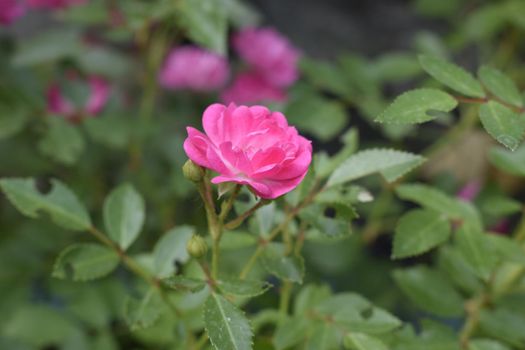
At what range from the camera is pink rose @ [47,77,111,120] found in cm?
148

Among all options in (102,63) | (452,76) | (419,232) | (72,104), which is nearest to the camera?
(452,76)

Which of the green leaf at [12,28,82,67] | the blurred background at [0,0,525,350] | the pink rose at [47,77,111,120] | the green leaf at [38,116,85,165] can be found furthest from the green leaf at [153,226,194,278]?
the green leaf at [12,28,82,67]

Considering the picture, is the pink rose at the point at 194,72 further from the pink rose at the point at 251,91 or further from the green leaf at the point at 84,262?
the green leaf at the point at 84,262

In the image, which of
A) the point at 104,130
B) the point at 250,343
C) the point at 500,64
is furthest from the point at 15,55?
the point at 500,64

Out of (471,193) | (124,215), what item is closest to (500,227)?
(471,193)

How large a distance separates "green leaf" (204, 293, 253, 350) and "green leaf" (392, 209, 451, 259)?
0.27 meters

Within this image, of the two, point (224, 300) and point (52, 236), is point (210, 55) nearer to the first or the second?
point (52, 236)

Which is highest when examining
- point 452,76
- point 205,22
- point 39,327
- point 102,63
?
point 452,76

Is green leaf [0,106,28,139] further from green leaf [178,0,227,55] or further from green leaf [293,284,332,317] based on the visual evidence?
green leaf [293,284,332,317]

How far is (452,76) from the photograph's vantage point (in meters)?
0.81

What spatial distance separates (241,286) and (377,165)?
→ 0.78 ft

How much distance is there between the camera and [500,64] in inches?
71.9

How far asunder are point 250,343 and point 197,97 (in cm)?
116

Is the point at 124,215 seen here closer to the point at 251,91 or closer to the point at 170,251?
the point at 170,251
